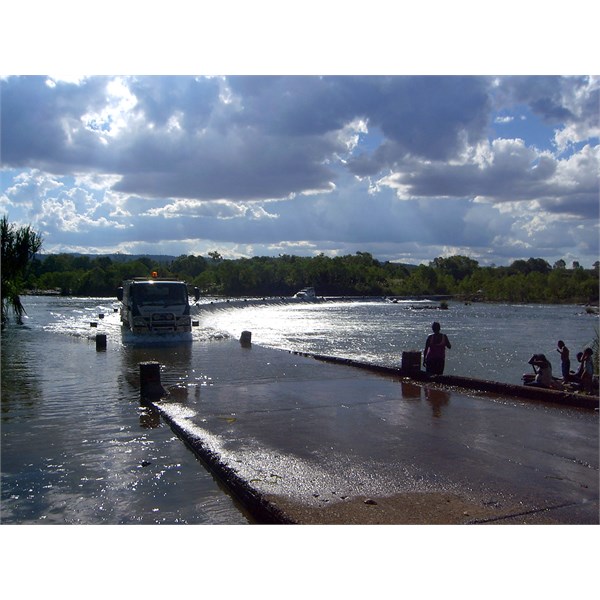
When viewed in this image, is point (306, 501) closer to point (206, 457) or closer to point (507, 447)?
point (206, 457)

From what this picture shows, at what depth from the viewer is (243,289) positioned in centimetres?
13588

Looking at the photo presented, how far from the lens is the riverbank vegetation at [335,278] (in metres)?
111

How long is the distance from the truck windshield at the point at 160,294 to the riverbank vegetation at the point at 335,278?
73.3 meters

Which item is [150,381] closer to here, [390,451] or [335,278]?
[390,451]

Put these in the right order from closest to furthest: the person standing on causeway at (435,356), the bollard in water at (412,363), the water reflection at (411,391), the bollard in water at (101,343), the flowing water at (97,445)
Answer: the flowing water at (97,445) < the water reflection at (411,391) < the person standing on causeway at (435,356) < the bollard in water at (412,363) < the bollard in water at (101,343)

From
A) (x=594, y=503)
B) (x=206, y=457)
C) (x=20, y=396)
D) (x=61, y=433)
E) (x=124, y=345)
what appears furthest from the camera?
(x=124, y=345)

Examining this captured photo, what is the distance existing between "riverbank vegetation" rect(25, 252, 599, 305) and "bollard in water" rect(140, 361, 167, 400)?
8517 centimetres

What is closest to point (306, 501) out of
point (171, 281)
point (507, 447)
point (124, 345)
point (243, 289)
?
point (507, 447)

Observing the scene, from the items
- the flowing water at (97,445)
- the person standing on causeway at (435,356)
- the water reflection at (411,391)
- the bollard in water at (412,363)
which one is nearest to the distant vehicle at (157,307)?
the flowing water at (97,445)

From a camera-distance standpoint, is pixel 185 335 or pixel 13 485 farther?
pixel 185 335

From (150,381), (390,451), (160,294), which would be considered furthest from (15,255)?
(390,451)

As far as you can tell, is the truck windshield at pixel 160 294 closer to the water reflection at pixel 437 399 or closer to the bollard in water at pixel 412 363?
the bollard in water at pixel 412 363

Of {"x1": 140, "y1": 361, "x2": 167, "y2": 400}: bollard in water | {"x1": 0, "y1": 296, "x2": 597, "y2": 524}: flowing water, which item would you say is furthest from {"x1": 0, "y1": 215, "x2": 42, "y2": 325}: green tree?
{"x1": 140, "y1": 361, "x2": 167, "y2": 400}: bollard in water

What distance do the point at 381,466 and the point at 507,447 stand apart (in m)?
1.65
